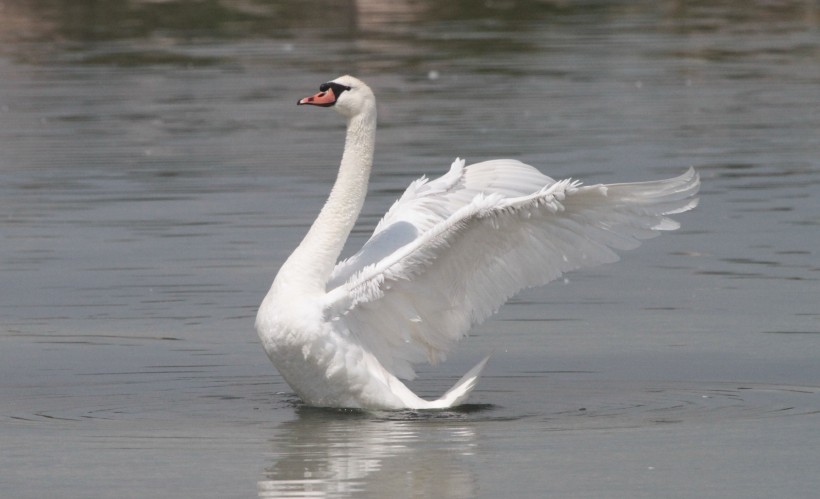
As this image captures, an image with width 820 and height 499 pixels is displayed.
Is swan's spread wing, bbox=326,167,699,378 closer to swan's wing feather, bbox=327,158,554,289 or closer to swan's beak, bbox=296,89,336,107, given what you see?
swan's wing feather, bbox=327,158,554,289

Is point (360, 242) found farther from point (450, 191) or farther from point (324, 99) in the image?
point (324, 99)

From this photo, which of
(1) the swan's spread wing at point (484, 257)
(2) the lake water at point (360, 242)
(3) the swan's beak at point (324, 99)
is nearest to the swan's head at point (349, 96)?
(3) the swan's beak at point (324, 99)

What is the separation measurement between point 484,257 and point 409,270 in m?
0.35

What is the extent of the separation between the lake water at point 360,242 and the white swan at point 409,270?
268mm

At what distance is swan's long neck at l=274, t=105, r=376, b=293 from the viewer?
9.04 meters

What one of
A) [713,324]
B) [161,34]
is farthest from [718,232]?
[161,34]

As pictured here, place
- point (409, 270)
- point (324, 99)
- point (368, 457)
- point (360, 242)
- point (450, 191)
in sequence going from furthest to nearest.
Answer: point (360, 242) → point (450, 191) → point (324, 99) → point (409, 270) → point (368, 457)

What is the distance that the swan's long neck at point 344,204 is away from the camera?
9.04m

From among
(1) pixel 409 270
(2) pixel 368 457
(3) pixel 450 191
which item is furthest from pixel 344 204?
(2) pixel 368 457

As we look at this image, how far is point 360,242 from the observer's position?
13.2 m

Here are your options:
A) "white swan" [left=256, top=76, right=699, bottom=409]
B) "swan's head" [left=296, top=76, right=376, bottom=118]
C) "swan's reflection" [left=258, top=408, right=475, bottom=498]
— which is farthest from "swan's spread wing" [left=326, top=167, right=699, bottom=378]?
"swan's head" [left=296, top=76, right=376, bottom=118]

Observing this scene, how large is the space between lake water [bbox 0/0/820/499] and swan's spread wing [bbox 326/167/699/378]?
0.44m

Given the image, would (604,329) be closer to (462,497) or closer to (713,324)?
(713,324)

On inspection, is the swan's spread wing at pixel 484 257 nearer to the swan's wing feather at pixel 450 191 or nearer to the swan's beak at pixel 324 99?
the swan's wing feather at pixel 450 191
